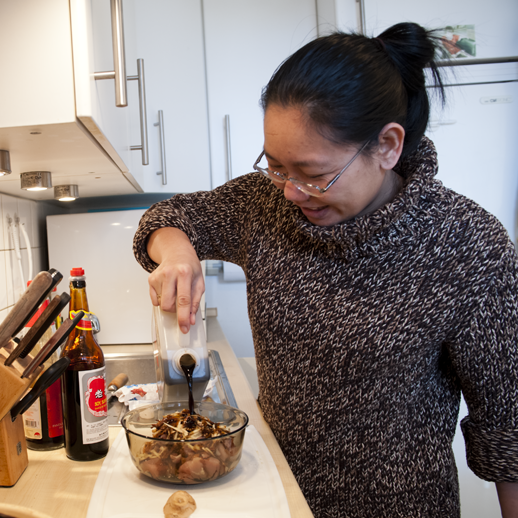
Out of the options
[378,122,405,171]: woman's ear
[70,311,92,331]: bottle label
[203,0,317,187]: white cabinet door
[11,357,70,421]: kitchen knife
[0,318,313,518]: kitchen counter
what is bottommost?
[0,318,313,518]: kitchen counter

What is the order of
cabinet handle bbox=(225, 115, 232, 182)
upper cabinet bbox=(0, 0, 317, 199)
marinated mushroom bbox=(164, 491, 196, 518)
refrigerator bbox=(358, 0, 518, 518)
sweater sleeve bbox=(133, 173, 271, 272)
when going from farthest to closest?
cabinet handle bbox=(225, 115, 232, 182) → refrigerator bbox=(358, 0, 518, 518) → upper cabinet bbox=(0, 0, 317, 199) → sweater sleeve bbox=(133, 173, 271, 272) → marinated mushroom bbox=(164, 491, 196, 518)

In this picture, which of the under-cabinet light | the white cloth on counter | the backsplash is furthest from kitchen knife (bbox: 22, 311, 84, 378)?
the under-cabinet light

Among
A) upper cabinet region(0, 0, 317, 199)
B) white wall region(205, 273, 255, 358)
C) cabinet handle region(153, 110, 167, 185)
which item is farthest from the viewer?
white wall region(205, 273, 255, 358)

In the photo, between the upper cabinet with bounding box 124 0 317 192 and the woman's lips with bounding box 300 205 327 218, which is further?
the upper cabinet with bounding box 124 0 317 192

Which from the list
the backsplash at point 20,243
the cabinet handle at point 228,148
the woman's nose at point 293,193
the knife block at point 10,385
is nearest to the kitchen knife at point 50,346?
the knife block at point 10,385

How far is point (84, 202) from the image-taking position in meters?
1.98

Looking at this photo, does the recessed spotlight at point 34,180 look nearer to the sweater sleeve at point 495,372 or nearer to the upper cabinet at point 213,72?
the upper cabinet at point 213,72

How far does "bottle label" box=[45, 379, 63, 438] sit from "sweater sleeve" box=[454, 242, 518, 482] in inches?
25.7

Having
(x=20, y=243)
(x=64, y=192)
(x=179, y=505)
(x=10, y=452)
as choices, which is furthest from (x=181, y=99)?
(x=179, y=505)

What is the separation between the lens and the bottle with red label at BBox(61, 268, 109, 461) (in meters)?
0.73

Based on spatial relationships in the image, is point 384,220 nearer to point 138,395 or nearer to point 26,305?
point 26,305

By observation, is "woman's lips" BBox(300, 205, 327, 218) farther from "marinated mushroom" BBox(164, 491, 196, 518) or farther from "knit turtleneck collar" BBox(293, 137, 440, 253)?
"marinated mushroom" BBox(164, 491, 196, 518)

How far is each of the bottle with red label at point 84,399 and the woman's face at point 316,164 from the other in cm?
39

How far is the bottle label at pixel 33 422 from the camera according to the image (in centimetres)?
77
